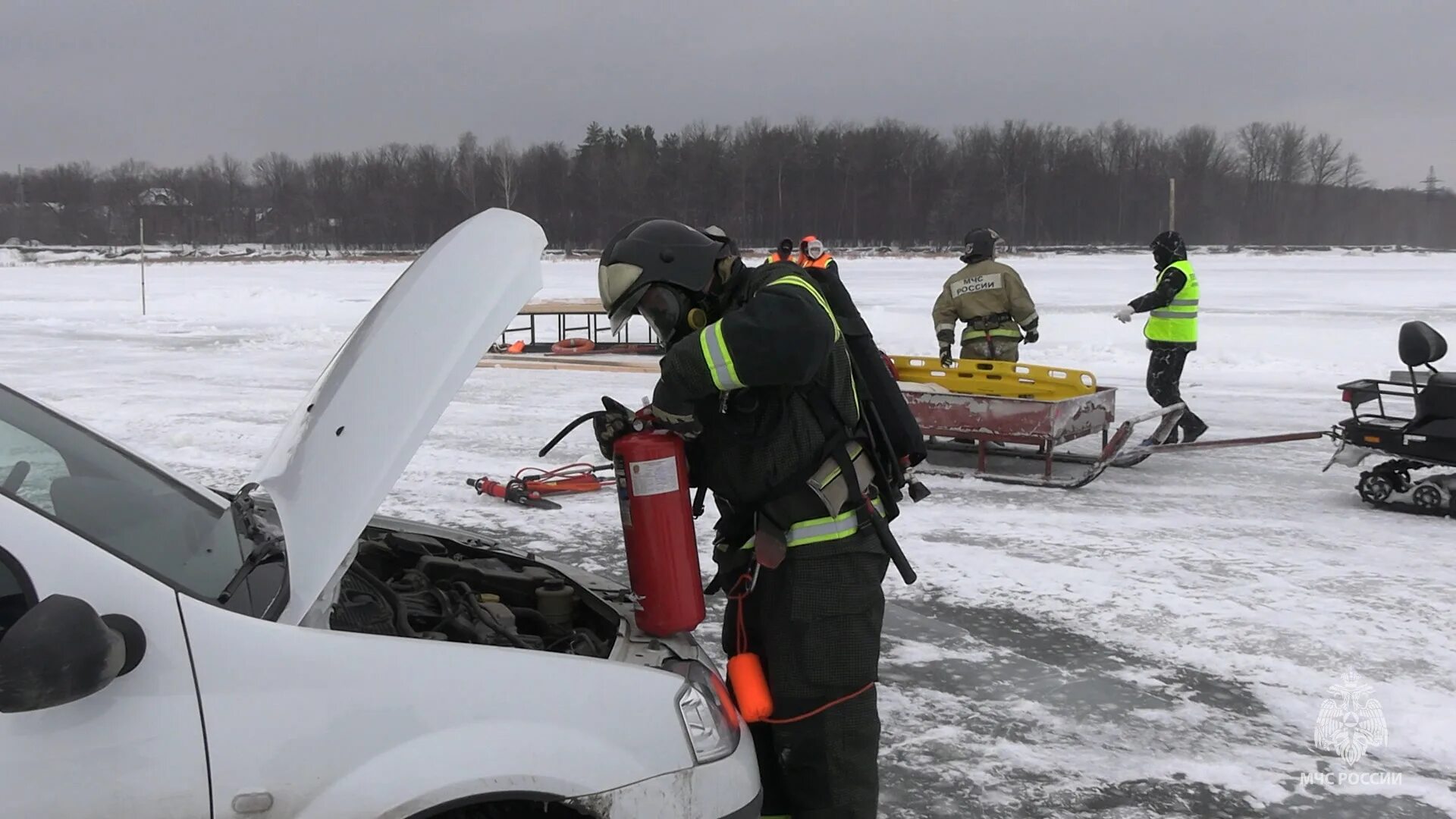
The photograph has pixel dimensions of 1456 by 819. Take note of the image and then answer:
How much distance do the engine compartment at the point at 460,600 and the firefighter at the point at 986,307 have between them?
20.4 ft

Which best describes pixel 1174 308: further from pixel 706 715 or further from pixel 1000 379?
pixel 706 715

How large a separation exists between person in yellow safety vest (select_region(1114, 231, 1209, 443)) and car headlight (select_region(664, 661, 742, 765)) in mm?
7542

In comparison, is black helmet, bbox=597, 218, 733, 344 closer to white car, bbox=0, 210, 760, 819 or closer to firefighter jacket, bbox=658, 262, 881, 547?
firefighter jacket, bbox=658, 262, 881, 547

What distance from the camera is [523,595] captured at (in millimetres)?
3123

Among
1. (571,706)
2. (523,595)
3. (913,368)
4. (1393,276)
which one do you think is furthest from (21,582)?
(1393,276)

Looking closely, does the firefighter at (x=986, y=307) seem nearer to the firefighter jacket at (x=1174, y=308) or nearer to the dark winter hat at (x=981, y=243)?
the dark winter hat at (x=981, y=243)

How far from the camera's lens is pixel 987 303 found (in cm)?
904

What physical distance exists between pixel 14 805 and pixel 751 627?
1840 millimetres

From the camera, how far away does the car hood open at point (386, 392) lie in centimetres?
209

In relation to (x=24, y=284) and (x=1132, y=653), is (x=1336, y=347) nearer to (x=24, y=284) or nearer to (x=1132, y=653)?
(x=1132, y=653)

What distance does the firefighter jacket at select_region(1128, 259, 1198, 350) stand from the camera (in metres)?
9.11

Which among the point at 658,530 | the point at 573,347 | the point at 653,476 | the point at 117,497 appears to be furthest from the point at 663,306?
the point at 573,347

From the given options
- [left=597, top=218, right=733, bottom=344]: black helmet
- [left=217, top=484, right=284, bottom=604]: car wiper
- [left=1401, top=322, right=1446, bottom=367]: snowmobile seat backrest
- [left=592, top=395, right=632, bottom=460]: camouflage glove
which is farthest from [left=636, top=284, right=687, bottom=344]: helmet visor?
[left=1401, top=322, right=1446, bottom=367]: snowmobile seat backrest

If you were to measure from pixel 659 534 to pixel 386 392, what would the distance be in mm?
884
